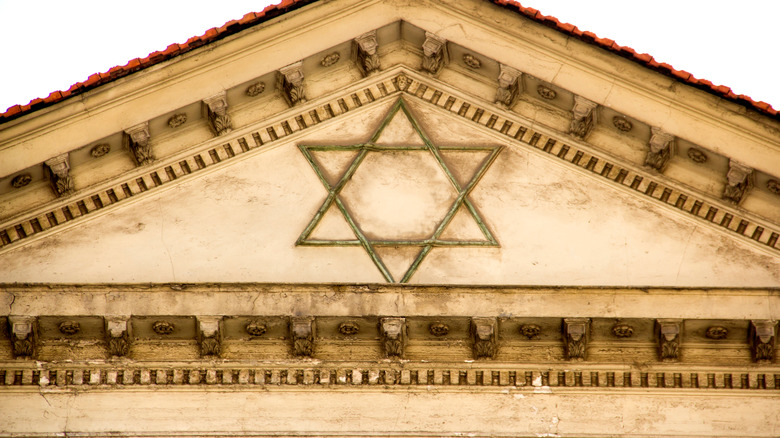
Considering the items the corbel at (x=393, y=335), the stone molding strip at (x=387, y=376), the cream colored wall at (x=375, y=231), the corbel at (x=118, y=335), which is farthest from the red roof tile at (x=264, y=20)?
the corbel at (x=393, y=335)

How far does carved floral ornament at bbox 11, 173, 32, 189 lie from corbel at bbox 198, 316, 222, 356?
2370 mm

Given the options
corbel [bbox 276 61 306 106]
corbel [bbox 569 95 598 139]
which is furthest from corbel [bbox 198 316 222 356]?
corbel [bbox 569 95 598 139]

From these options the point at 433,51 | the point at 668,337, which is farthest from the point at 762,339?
the point at 433,51

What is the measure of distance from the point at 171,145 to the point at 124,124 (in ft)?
1.88

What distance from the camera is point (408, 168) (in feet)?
49.8

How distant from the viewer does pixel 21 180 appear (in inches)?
569

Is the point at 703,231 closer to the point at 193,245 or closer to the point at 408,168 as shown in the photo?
the point at 408,168

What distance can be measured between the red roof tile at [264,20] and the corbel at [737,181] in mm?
555

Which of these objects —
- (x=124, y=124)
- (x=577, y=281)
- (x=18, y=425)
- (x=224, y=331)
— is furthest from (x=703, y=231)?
(x=18, y=425)

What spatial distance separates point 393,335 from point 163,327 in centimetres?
198

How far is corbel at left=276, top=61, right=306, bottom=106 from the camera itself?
1517 cm

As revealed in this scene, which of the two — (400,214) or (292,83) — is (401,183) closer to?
(400,214)

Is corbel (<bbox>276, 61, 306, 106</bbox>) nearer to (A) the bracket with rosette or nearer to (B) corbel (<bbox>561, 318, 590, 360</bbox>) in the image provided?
(A) the bracket with rosette

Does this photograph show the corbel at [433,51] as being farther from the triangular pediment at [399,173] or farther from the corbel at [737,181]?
the corbel at [737,181]
